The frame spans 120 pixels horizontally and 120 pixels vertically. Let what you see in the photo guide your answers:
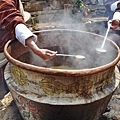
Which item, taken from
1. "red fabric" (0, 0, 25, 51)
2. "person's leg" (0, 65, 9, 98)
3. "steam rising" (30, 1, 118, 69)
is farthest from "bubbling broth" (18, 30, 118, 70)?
"person's leg" (0, 65, 9, 98)

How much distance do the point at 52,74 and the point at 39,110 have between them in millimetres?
490

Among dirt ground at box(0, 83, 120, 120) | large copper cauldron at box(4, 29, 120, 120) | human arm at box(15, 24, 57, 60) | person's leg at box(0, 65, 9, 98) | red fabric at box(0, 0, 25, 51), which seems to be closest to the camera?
large copper cauldron at box(4, 29, 120, 120)

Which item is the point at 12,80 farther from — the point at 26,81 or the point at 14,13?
the point at 14,13

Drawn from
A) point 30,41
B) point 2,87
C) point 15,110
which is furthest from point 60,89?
point 2,87

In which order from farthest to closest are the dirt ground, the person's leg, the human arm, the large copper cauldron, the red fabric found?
1. the person's leg
2. the dirt ground
3. the red fabric
4. the human arm
5. the large copper cauldron

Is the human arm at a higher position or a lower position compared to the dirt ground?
higher

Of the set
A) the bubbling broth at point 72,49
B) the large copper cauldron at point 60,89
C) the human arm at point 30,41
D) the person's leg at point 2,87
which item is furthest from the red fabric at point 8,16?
the person's leg at point 2,87

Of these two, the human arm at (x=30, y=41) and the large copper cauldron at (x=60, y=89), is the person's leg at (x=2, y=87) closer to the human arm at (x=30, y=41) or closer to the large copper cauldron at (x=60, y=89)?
the large copper cauldron at (x=60, y=89)

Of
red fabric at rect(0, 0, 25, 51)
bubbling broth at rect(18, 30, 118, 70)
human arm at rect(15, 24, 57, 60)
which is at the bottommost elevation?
bubbling broth at rect(18, 30, 118, 70)

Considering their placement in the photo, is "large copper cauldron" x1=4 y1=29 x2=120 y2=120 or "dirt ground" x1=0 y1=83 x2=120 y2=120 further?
"dirt ground" x1=0 y1=83 x2=120 y2=120

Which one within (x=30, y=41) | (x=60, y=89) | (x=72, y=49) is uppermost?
(x=30, y=41)

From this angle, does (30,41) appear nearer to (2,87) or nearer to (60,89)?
(60,89)

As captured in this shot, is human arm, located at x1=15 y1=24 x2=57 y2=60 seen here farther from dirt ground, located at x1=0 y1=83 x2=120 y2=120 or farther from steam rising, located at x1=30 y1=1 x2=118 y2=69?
dirt ground, located at x1=0 y1=83 x2=120 y2=120

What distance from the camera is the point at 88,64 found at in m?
2.82
